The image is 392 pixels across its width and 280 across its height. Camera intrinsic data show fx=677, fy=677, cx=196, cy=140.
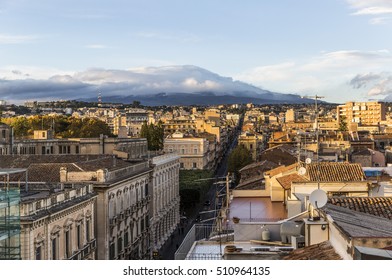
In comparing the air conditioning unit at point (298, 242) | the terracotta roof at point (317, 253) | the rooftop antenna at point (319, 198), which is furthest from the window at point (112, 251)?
the terracotta roof at point (317, 253)

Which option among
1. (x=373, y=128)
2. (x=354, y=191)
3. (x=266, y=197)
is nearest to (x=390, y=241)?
(x=354, y=191)

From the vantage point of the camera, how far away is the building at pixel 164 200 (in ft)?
117

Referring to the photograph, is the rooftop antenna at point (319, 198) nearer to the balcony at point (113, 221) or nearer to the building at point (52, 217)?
the building at point (52, 217)

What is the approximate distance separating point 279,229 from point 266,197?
418 inches

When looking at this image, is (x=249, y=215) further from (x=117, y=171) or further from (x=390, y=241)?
(x=390, y=241)

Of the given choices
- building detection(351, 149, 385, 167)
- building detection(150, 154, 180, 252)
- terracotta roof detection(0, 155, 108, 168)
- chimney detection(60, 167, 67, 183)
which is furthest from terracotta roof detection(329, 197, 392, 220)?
building detection(351, 149, 385, 167)

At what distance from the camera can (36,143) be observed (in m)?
48.2

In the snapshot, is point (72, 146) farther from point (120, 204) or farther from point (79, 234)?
point (79, 234)

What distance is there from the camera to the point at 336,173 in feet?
68.6

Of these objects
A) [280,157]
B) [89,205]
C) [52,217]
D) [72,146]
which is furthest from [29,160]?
[280,157]

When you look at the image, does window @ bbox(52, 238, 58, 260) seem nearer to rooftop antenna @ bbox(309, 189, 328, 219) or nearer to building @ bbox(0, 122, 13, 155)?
rooftop antenna @ bbox(309, 189, 328, 219)

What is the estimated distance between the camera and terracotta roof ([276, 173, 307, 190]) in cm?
2175

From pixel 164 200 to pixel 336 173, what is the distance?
19208mm

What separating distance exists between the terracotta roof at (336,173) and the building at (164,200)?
1470cm
